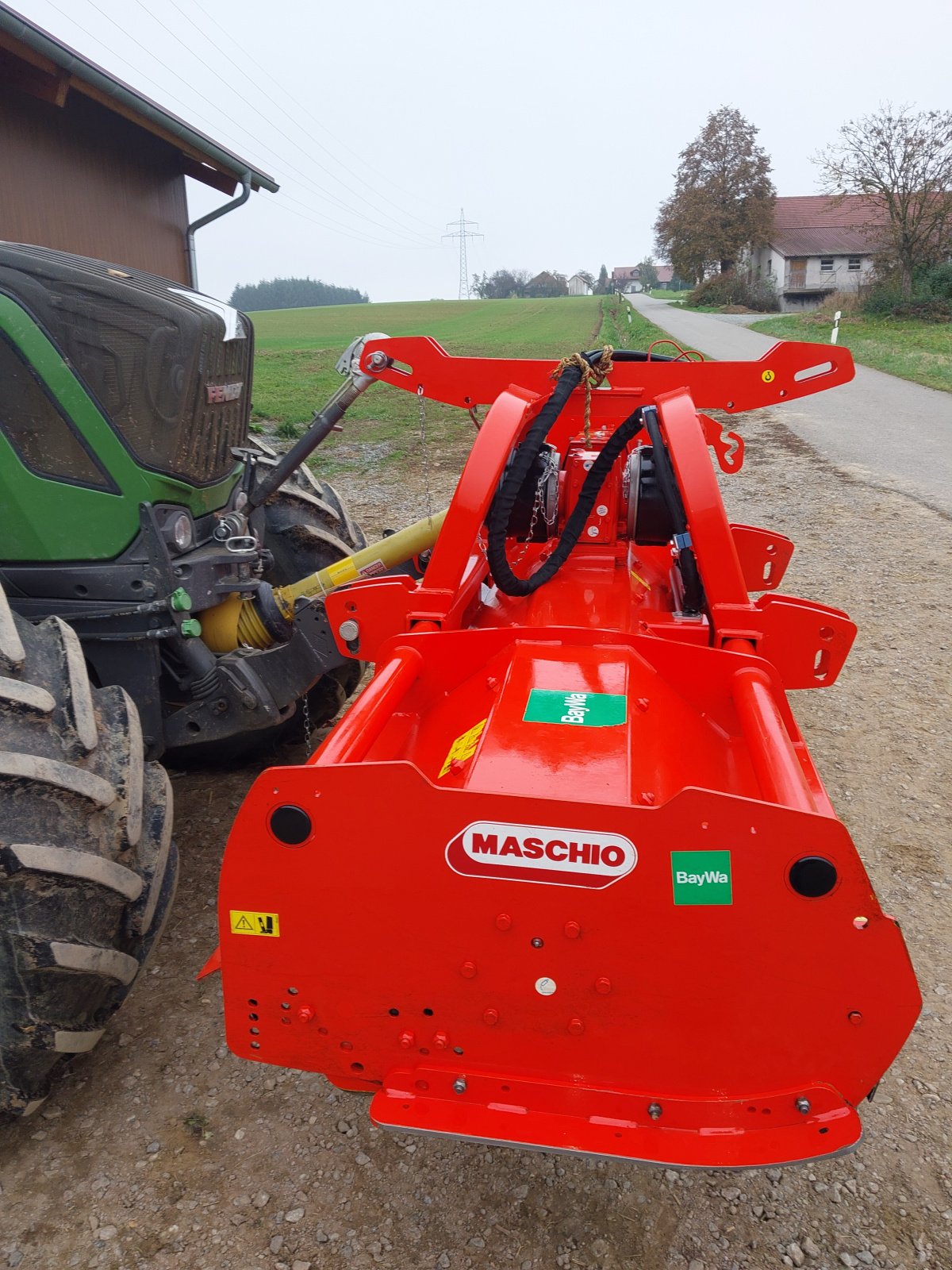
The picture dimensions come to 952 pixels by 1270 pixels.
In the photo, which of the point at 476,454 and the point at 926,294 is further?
the point at 926,294

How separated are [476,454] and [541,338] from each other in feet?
91.9

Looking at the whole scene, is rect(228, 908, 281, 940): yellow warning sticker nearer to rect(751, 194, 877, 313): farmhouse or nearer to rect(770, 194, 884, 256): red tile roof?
rect(751, 194, 877, 313): farmhouse

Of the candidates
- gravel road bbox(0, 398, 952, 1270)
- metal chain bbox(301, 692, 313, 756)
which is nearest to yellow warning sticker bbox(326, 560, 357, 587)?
metal chain bbox(301, 692, 313, 756)

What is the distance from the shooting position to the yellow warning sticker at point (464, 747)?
1.96m

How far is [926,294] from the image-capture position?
88.7 feet

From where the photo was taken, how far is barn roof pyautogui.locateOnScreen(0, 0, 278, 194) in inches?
219

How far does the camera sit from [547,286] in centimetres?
10344

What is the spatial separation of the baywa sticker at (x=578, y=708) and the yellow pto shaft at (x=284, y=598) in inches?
40.4

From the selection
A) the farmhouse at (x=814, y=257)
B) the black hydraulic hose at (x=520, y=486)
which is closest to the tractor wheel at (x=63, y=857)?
the black hydraulic hose at (x=520, y=486)

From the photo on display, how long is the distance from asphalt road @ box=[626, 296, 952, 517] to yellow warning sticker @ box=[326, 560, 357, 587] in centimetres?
426

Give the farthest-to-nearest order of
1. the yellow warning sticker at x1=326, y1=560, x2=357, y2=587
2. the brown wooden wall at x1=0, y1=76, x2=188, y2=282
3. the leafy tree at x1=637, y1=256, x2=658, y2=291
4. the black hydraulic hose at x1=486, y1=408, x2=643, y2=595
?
the leafy tree at x1=637, y1=256, x2=658, y2=291 → the brown wooden wall at x1=0, y1=76, x2=188, y2=282 → the yellow warning sticker at x1=326, y1=560, x2=357, y2=587 → the black hydraulic hose at x1=486, y1=408, x2=643, y2=595

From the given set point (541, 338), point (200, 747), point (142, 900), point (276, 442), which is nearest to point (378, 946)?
point (142, 900)

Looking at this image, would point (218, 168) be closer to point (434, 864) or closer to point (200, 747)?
point (200, 747)

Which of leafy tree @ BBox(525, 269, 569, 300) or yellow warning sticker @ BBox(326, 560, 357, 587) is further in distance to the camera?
leafy tree @ BBox(525, 269, 569, 300)
